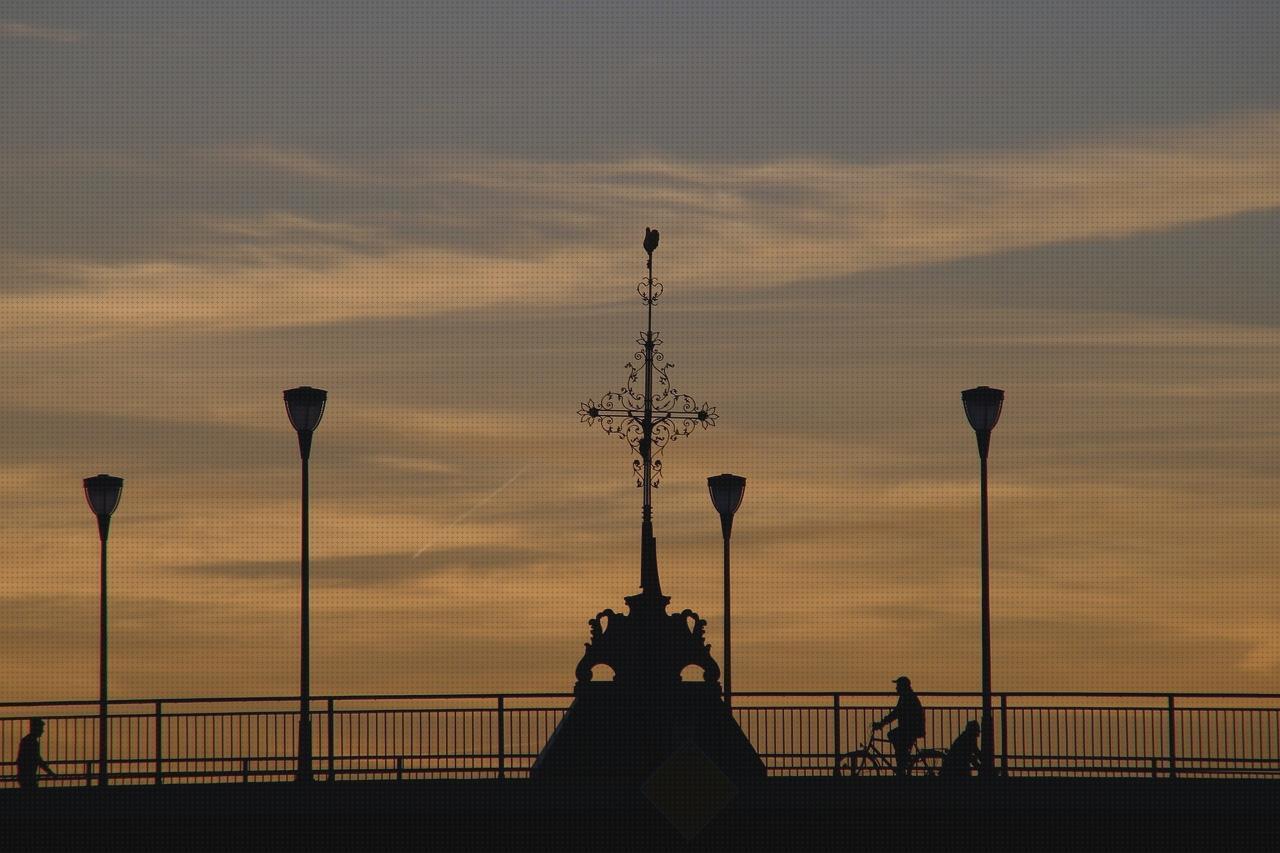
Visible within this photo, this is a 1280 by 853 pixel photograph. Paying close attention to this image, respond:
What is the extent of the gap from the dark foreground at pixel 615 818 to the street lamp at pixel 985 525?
43.5 inches

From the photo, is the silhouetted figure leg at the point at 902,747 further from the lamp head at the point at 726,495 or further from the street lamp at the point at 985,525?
the lamp head at the point at 726,495

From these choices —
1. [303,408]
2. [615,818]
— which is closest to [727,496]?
[303,408]

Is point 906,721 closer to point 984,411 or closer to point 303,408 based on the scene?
point 984,411

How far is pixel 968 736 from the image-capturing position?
36.4 m

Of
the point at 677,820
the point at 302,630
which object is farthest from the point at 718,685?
the point at 677,820

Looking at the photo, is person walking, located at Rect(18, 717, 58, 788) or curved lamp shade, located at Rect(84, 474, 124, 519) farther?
curved lamp shade, located at Rect(84, 474, 124, 519)

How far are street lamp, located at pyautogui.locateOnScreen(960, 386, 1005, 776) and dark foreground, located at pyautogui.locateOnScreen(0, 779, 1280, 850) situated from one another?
110 centimetres

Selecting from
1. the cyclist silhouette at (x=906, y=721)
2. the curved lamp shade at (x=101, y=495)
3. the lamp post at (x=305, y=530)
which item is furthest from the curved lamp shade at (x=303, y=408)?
the cyclist silhouette at (x=906, y=721)

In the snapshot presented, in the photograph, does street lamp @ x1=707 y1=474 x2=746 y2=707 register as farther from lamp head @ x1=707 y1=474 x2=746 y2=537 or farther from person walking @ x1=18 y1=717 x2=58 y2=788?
person walking @ x1=18 y1=717 x2=58 y2=788

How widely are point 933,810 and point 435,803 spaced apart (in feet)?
21.7

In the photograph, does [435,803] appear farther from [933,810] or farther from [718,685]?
[718,685]

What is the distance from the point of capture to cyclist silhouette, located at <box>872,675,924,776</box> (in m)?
35.9

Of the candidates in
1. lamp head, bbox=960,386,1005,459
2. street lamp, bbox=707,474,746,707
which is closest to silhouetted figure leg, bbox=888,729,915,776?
lamp head, bbox=960,386,1005,459

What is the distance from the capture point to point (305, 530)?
115ft
